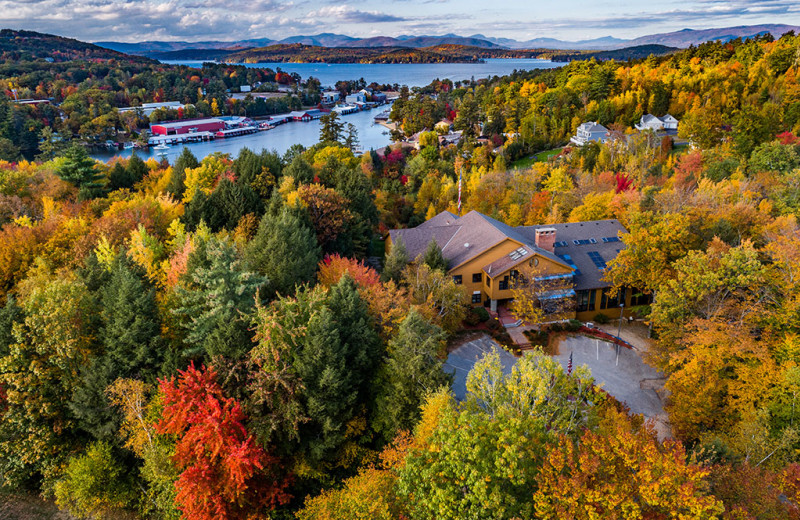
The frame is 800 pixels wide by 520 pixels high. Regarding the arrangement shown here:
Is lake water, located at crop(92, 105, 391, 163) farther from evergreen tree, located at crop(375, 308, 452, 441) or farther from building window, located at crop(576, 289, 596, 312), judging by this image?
evergreen tree, located at crop(375, 308, 452, 441)

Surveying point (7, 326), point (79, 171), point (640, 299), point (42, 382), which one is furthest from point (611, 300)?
point (79, 171)

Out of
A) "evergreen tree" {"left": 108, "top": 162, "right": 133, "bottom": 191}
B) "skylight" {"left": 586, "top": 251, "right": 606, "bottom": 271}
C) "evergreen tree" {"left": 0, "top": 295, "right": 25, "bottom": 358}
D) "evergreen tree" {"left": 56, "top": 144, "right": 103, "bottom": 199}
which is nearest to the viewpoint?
"evergreen tree" {"left": 0, "top": 295, "right": 25, "bottom": 358}

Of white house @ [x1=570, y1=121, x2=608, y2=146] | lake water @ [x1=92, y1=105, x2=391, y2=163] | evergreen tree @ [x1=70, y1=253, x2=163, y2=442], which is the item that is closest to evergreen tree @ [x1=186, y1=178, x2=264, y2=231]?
evergreen tree @ [x1=70, y1=253, x2=163, y2=442]

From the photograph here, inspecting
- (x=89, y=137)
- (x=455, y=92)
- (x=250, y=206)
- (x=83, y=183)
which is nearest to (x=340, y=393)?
(x=250, y=206)

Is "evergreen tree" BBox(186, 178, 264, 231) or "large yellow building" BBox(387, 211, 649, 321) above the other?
"evergreen tree" BBox(186, 178, 264, 231)

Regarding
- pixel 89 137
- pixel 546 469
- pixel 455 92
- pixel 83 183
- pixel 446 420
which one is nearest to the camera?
pixel 546 469

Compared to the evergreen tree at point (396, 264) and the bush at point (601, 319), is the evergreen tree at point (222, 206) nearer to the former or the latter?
the evergreen tree at point (396, 264)

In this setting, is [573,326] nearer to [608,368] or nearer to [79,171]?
[608,368]

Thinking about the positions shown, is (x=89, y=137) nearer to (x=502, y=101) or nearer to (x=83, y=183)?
(x=83, y=183)
